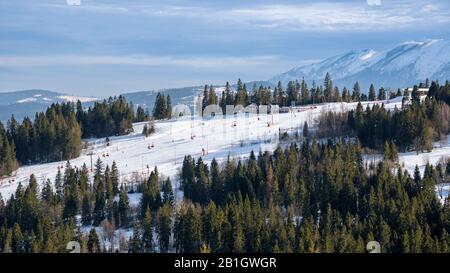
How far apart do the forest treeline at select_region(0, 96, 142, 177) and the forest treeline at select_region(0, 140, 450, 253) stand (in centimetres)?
3268

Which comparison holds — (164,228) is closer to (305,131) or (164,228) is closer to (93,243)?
(93,243)

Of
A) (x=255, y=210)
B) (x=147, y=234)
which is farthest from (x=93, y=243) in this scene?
(x=255, y=210)

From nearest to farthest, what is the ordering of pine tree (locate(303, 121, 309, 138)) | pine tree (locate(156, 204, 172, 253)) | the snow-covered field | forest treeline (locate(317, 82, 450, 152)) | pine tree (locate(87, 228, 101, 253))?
1. pine tree (locate(87, 228, 101, 253))
2. pine tree (locate(156, 204, 172, 253))
3. forest treeline (locate(317, 82, 450, 152))
4. the snow-covered field
5. pine tree (locate(303, 121, 309, 138))

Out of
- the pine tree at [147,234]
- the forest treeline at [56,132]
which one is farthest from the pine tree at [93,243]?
the forest treeline at [56,132]

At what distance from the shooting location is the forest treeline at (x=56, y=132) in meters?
146

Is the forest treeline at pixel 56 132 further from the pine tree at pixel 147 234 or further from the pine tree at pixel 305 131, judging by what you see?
the pine tree at pixel 147 234

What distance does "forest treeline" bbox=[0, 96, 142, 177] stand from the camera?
5768 inches

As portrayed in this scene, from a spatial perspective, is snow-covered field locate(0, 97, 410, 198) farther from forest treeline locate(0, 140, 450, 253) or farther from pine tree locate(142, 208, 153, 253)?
pine tree locate(142, 208, 153, 253)

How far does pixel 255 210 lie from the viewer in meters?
80.8

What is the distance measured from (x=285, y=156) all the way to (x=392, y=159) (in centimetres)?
1946

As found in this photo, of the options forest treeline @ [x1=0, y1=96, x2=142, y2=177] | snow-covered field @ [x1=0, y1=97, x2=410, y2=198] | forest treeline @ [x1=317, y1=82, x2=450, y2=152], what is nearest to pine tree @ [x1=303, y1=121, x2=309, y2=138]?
forest treeline @ [x1=317, y1=82, x2=450, y2=152]

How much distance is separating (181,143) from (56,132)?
30.8m

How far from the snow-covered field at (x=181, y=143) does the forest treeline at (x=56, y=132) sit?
11.8 ft
